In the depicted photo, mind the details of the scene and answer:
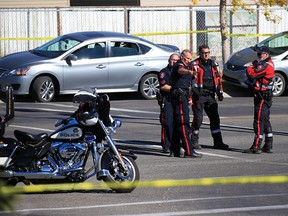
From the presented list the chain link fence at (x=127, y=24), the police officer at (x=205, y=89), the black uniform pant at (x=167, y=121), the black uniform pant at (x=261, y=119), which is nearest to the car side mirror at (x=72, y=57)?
the police officer at (x=205, y=89)

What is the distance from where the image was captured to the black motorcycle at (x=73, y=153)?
889 centimetres

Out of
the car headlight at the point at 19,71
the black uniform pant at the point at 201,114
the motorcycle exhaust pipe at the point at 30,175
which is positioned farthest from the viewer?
the car headlight at the point at 19,71

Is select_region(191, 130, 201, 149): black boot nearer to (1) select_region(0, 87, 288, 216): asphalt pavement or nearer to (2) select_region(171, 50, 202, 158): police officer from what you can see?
(1) select_region(0, 87, 288, 216): asphalt pavement

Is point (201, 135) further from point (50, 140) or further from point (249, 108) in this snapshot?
point (50, 140)

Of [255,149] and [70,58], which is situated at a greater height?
[70,58]

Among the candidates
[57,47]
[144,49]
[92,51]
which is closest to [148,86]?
[144,49]

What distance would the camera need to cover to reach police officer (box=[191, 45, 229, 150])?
12258mm

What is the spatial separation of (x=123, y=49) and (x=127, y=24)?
378 inches

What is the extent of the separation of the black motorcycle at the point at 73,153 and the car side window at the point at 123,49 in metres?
9.79

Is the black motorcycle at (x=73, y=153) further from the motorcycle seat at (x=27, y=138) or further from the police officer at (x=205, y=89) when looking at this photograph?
the police officer at (x=205, y=89)

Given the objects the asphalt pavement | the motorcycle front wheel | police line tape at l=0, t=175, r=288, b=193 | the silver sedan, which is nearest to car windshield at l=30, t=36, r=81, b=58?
the silver sedan

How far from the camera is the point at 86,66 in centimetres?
1847

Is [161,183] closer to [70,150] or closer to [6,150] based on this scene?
[70,150]

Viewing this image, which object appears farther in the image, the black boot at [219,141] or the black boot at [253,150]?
the black boot at [219,141]
